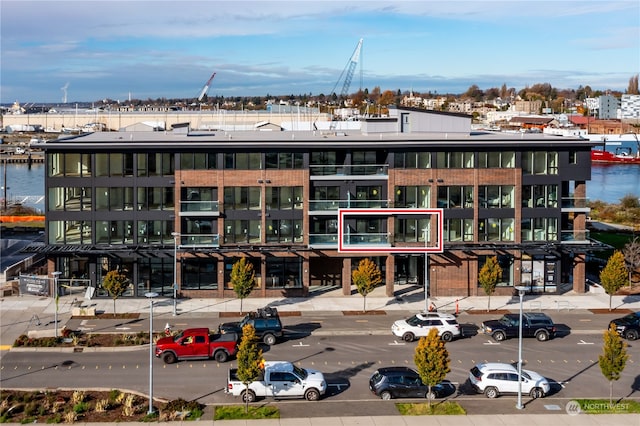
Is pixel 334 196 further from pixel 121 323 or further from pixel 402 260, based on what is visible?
pixel 121 323

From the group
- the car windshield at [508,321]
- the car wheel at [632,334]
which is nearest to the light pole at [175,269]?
the car windshield at [508,321]

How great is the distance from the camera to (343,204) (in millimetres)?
54781

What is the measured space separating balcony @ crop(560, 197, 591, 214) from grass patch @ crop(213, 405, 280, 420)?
3054 cm

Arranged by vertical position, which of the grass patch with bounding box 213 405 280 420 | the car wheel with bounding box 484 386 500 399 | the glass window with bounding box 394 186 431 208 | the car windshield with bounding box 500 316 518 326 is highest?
the glass window with bounding box 394 186 431 208

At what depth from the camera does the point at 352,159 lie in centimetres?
5516

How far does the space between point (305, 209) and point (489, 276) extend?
41.8ft

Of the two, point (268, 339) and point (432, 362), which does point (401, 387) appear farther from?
point (268, 339)

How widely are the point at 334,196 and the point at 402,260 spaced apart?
23.6 ft

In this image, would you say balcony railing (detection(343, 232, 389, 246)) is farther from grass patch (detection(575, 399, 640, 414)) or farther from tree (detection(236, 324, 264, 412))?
grass patch (detection(575, 399, 640, 414))

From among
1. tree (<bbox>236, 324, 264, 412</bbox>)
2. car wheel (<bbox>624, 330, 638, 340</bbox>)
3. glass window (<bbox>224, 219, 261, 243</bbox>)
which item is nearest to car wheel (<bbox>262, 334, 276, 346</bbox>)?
tree (<bbox>236, 324, 264, 412</bbox>)

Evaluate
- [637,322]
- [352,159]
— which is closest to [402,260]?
[352,159]

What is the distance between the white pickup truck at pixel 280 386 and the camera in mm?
34281

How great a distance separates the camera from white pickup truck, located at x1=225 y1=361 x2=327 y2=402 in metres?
34.3

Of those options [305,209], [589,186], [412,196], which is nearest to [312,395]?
[305,209]
